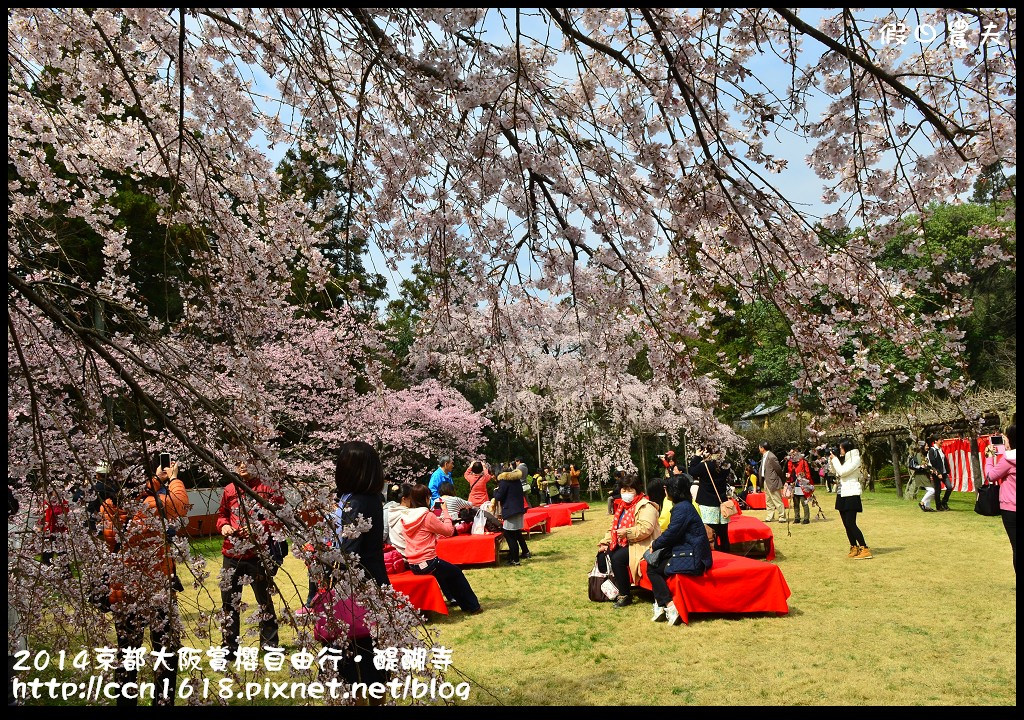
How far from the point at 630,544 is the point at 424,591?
1.96m

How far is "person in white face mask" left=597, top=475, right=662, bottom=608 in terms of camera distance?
20.4 ft

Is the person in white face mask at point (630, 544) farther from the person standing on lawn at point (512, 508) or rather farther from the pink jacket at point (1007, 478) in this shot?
the pink jacket at point (1007, 478)

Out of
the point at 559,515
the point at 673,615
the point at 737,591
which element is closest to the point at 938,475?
the point at 559,515

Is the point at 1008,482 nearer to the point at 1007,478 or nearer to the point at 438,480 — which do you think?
the point at 1007,478

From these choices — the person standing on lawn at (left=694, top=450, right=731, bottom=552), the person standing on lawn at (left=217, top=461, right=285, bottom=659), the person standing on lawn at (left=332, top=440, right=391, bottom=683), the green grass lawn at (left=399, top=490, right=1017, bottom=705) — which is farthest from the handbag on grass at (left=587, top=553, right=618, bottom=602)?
the person standing on lawn at (left=217, top=461, right=285, bottom=659)

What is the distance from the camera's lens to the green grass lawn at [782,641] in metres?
3.91

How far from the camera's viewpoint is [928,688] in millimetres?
3805

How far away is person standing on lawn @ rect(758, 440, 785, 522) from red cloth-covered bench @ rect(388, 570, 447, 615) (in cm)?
643

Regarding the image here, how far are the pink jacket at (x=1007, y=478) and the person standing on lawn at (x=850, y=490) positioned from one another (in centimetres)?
216

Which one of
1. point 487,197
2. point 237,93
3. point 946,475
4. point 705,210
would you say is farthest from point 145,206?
point 946,475

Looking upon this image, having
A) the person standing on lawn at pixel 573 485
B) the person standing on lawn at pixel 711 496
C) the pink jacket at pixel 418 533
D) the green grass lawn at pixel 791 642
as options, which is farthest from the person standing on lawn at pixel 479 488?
the person standing on lawn at pixel 573 485

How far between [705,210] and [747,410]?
24739mm

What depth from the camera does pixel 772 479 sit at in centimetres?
1116

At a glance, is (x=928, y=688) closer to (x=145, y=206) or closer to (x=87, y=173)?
(x=87, y=173)
